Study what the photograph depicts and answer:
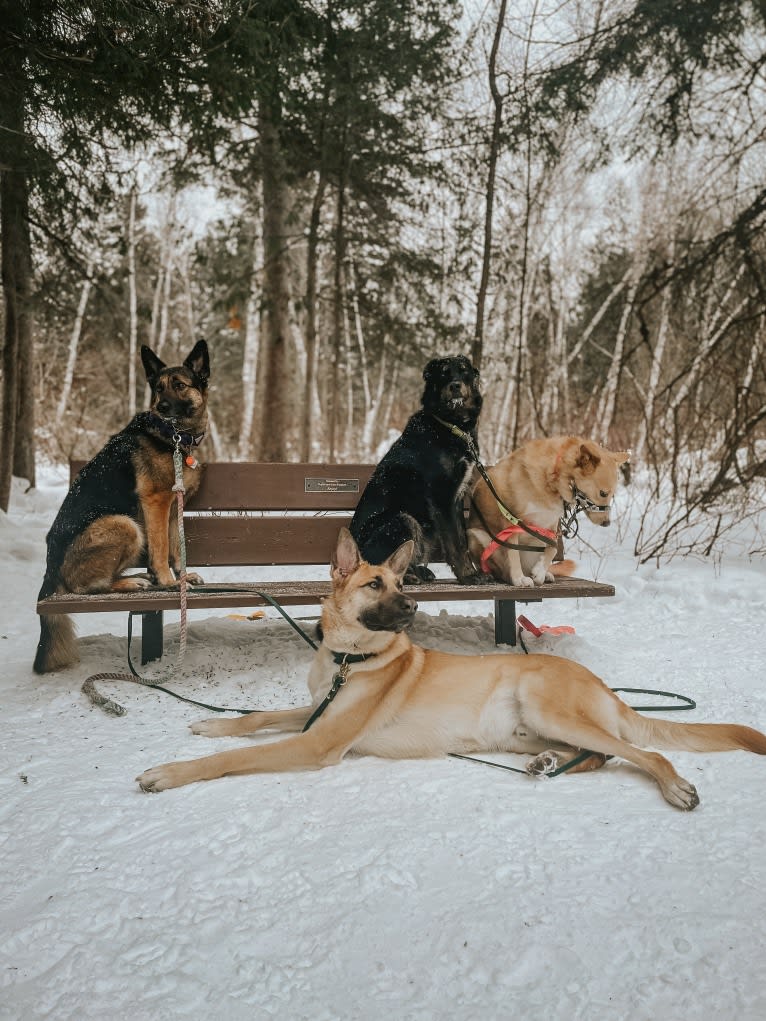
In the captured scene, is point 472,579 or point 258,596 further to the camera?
point 472,579

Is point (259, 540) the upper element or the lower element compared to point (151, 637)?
upper

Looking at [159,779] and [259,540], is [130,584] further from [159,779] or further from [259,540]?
[159,779]

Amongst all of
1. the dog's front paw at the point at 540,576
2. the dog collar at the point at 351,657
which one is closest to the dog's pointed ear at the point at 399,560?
the dog collar at the point at 351,657

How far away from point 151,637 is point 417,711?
2.06 m

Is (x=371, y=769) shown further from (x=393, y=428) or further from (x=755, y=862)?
(x=393, y=428)

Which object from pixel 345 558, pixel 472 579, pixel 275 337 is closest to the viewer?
pixel 345 558

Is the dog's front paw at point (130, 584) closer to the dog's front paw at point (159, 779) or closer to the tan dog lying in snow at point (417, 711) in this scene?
the tan dog lying in snow at point (417, 711)

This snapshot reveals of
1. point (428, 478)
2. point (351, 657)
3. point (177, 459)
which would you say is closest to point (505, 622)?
point (428, 478)

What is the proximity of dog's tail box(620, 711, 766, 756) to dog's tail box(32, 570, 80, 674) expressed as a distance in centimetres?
318

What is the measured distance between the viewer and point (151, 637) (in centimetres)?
425

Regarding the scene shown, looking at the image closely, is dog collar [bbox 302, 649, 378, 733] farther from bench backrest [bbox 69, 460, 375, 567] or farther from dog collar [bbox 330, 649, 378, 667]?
bench backrest [bbox 69, 460, 375, 567]

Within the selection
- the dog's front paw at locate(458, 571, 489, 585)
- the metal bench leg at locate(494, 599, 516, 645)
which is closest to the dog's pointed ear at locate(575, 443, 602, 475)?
the dog's front paw at locate(458, 571, 489, 585)

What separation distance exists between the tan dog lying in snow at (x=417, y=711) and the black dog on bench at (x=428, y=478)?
0.96 meters

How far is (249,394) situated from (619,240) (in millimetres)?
11120
